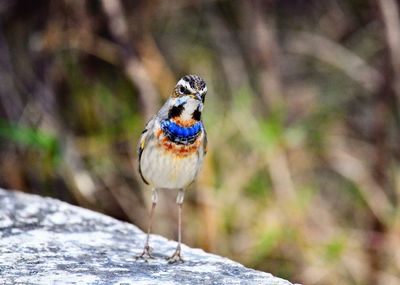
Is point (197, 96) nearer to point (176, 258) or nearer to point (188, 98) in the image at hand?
point (188, 98)

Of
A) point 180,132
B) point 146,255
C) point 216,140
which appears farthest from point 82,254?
point 216,140

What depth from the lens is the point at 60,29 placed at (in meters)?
6.86

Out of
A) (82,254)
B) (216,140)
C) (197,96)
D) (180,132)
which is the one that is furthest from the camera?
(216,140)

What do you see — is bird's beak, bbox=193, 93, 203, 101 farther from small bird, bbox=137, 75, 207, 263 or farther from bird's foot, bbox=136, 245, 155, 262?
bird's foot, bbox=136, 245, 155, 262

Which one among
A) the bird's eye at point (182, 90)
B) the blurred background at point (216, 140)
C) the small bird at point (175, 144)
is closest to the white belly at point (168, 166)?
the small bird at point (175, 144)

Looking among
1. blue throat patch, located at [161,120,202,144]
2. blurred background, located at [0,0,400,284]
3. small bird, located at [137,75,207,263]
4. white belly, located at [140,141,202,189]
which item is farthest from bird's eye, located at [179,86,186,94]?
blurred background, located at [0,0,400,284]

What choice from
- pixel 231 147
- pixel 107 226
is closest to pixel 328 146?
pixel 231 147

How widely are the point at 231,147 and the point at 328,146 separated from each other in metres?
0.86

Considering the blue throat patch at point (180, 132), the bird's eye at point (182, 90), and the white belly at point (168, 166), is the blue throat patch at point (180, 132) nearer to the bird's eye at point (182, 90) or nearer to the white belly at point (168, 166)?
the white belly at point (168, 166)

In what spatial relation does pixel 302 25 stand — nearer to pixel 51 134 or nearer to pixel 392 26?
pixel 392 26

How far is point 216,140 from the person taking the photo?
6.98 metres

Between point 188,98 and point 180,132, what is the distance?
196 mm

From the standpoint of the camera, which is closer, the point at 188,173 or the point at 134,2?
the point at 188,173

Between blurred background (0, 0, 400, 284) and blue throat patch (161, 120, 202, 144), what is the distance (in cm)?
225
